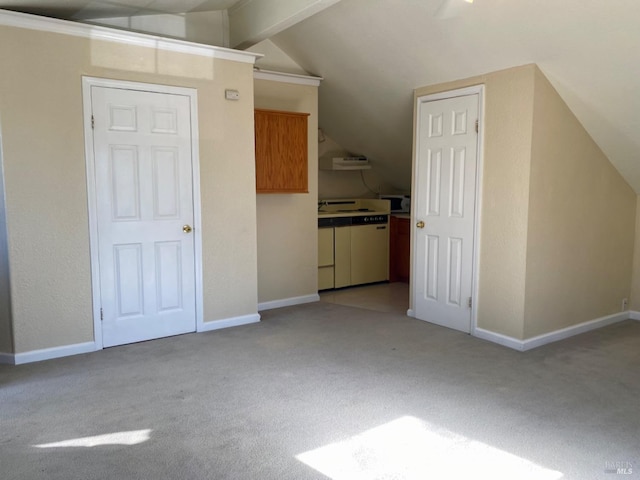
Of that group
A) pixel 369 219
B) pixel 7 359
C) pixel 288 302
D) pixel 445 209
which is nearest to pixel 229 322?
pixel 288 302

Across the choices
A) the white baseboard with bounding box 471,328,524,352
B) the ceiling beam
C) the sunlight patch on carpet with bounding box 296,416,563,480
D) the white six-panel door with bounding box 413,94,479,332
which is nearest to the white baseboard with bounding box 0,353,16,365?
the sunlight patch on carpet with bounding box 296,416,563,480

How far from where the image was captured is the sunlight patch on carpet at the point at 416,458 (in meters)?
2.17

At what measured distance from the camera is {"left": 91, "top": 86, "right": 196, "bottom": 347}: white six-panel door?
3713 millimetres

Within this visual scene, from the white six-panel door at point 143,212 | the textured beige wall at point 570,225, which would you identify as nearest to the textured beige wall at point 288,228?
the white six-panel door at point 143,212

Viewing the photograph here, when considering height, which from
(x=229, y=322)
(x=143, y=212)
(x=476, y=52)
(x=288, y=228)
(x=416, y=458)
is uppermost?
(x=476, y=52)

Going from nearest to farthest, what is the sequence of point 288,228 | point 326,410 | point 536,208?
point 326,410 < point 536,208 < point 288,228

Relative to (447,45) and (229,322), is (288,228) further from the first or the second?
(447,45)

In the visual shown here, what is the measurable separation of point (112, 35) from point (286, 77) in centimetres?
180

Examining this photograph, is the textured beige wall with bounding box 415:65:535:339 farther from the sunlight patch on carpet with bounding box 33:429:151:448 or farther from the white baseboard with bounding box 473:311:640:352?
the sunlight patch on carpet with bounding box 33:429:151:448

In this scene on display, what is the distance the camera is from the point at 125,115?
12.3 ft

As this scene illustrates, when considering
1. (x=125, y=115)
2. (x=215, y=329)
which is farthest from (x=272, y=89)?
(x=215, y=329)

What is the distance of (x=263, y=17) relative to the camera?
4.02 meters
